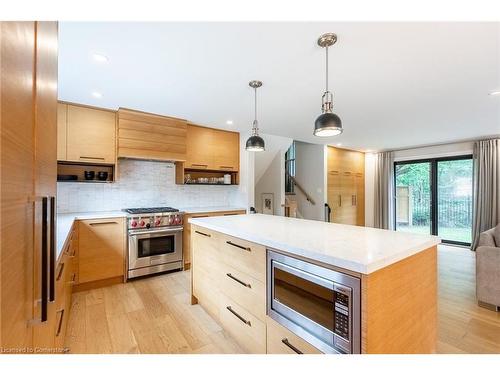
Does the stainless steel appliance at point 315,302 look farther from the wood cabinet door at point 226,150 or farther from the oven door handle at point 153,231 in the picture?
the wood cabinet door at point 226,150

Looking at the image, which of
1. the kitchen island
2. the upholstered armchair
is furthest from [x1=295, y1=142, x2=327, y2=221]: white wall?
the kitchen island

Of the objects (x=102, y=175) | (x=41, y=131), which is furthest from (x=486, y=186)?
(x=102, y=175)

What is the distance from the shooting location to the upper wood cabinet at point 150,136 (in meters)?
3.17

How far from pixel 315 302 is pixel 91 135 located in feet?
10.8

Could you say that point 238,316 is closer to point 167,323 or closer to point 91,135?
point 167,323

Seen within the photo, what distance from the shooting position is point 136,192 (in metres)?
3.62

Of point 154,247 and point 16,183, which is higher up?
point 16,183

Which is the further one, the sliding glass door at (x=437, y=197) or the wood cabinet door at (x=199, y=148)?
the sliding glass door at (x=437, y=197)

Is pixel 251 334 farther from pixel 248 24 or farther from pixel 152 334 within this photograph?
pixel 248 24

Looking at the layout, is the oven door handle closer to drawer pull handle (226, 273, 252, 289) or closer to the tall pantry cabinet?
drawer pull handle (226, 273, 252, 289)

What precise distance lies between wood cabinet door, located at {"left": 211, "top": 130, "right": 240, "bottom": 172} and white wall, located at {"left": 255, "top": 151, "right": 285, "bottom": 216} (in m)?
1.27

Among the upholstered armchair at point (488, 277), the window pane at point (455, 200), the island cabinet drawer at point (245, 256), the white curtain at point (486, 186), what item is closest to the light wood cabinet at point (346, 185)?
the window pane at point (455, 200)

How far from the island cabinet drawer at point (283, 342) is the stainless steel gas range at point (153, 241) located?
2.24m
